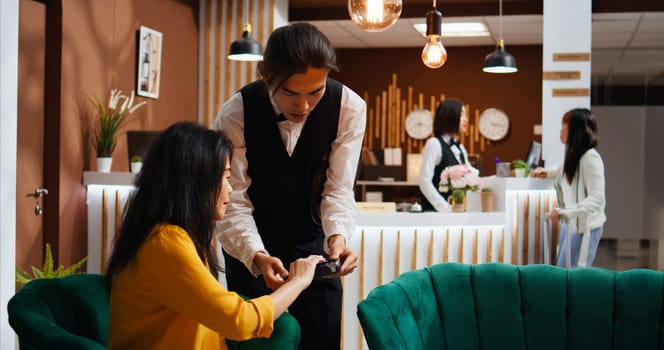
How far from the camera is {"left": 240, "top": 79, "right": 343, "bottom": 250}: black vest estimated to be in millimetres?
2342

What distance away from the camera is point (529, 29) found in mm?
9734

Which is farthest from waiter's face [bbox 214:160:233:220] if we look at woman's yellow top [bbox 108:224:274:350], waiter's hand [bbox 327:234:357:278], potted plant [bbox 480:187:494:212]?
potted plant [bbox 480:187:494:212]

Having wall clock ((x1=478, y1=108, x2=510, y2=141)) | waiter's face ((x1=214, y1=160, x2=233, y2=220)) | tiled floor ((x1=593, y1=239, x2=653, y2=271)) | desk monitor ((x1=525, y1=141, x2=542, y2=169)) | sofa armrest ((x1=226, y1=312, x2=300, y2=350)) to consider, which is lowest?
tiled floor ((x1=593, y1=239, x2=653, y2=271))

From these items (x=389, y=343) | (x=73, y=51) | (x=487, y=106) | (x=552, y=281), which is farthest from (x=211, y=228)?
(x=487, y=106)

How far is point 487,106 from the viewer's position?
11.1 meters

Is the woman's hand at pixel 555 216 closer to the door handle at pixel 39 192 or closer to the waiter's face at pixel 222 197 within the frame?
the door handle at pixel 39 192

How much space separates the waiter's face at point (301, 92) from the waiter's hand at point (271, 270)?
1.30 ft

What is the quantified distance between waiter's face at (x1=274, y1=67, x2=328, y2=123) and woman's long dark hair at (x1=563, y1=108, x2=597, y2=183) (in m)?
3.83

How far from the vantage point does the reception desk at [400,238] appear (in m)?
4.53

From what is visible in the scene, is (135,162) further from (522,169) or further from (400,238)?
(522,169)

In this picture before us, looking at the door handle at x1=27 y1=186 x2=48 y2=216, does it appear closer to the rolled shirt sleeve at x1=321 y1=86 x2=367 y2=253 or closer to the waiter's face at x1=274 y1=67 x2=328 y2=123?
the rolled shirt sleeve at x1=321 y1=86 x2=367 y2=253

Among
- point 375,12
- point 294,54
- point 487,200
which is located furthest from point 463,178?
point 294,54

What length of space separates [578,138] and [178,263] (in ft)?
14.3

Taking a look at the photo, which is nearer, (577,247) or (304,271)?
(304,271)
